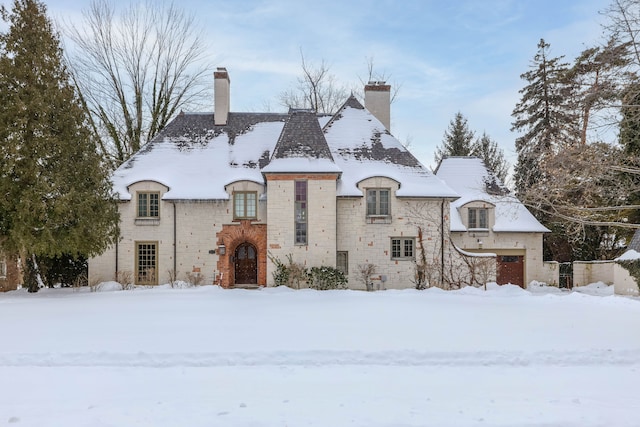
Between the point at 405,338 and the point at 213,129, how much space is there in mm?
17064

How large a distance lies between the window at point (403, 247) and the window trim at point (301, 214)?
407cm

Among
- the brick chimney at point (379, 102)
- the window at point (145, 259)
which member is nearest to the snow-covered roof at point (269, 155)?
the brick chimney at point (379, 102)

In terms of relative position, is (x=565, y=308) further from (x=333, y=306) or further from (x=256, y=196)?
(x=256, y=196)

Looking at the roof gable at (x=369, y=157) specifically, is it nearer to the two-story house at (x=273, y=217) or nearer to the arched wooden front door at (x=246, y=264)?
the two-story house at (x=273, y=217)

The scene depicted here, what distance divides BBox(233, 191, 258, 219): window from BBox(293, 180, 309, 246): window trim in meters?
2.00

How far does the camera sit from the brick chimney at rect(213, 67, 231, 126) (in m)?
23.3

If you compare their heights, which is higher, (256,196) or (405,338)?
(256,196)

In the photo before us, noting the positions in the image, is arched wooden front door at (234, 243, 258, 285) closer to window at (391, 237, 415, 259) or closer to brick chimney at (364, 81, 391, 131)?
window at (391, 237, 415, 259)

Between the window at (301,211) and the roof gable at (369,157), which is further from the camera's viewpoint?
the roof gable at (369,157)

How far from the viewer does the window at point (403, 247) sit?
2077 centimetres

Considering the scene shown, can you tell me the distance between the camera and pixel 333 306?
45.6 ft

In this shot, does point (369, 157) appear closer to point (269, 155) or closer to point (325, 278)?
point (269, 155)

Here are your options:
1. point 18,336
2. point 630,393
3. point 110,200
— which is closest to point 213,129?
point 110,200

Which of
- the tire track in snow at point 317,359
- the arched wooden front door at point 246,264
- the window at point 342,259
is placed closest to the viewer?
the tire track in snow at point 317,359
